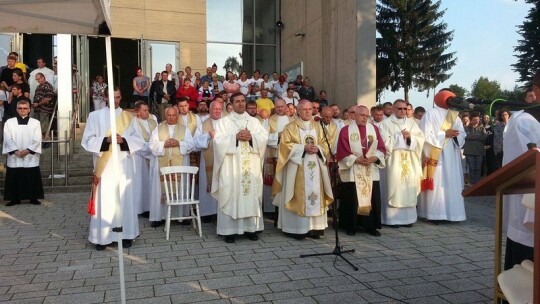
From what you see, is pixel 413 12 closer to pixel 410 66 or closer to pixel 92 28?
pixel 410 66

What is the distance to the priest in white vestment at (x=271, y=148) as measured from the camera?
865 centimetres

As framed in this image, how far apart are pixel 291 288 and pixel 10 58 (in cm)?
1216

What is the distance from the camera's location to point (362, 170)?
7336 millimetres

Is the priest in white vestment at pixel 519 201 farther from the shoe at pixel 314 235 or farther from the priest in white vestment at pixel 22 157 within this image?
the priest in white vestment at pixel 22 157

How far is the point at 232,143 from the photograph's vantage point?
6961 mm

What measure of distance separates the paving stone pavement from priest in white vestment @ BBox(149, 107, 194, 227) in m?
0.42

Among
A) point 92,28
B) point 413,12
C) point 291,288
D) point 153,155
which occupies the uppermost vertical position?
point 413,12

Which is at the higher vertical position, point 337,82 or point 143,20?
point 143,20

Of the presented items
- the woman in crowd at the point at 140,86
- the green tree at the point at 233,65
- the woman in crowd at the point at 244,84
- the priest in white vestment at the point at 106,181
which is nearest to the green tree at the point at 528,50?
the green tree at the point at 233,65

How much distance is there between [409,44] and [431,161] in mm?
34549

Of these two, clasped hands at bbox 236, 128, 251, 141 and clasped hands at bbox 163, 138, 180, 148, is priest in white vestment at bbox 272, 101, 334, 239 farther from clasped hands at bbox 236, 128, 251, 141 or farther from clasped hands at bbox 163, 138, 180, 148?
clasped hands at bbox 163, 138, 180, 148

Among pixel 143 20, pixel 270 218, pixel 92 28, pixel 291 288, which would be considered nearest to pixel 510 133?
pixel 291 288

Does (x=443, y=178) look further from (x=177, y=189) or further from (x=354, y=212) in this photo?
(x=177, y=189)

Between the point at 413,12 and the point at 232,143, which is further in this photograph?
the point at 413,12
